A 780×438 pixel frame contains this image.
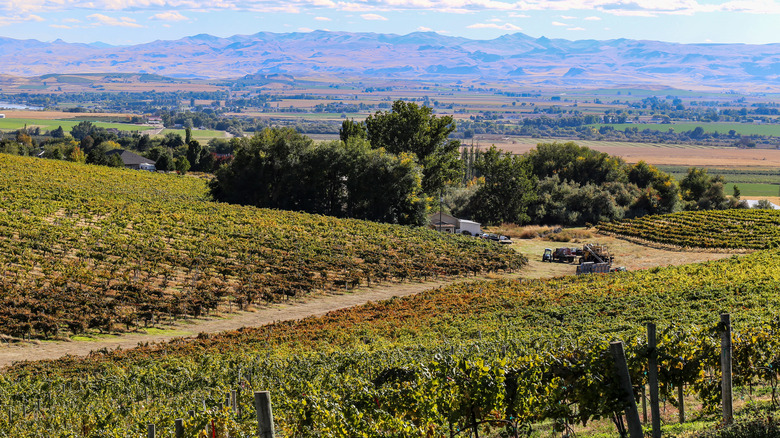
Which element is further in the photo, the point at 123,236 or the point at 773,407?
the point at 123,236

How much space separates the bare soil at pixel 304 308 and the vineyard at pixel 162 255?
94cm

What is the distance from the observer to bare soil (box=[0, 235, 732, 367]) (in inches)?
1053

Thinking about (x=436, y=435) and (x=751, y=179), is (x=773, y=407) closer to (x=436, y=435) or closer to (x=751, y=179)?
(x=436, y=435)

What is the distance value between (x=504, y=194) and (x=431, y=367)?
2915 inches

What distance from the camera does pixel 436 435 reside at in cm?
981

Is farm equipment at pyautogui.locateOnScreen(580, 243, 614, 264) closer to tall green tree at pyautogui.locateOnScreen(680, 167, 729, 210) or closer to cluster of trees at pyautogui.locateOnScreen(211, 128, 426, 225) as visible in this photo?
cluster of trees at pyautogui.locateOnScreen(211, 128, 426, 225)

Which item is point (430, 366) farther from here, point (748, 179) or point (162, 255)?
point (748, 179)

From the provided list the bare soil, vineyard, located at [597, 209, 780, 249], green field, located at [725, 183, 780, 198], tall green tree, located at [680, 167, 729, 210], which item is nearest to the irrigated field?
the bare soil

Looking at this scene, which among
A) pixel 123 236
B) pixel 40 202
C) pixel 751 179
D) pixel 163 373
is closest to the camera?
pixel 163 373

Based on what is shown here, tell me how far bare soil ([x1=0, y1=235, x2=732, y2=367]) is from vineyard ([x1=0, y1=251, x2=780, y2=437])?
2610mm

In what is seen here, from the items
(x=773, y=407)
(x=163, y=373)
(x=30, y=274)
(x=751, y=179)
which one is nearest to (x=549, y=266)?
(x=30, y=274)

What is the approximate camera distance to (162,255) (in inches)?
1567

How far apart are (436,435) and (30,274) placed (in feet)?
96.7

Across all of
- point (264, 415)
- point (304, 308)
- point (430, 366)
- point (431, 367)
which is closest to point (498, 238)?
point (304, 308)
